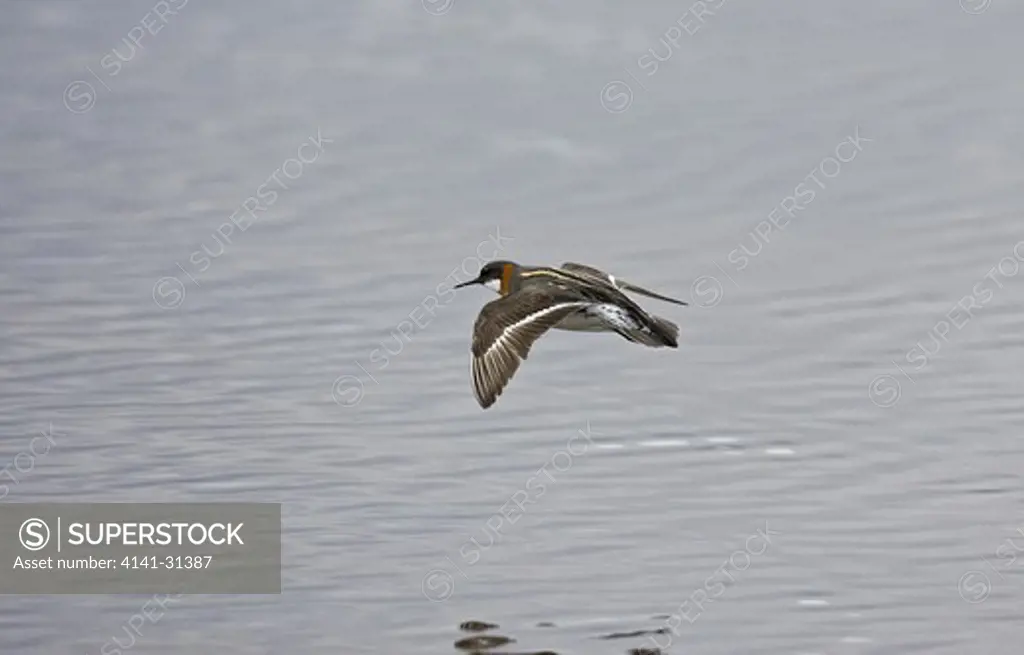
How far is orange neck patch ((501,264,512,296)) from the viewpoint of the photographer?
14.4 m

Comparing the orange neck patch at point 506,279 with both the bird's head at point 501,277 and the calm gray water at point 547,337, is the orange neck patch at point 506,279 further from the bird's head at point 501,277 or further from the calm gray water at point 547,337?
the calm gray water at point 547,337

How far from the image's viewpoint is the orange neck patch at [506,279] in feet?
47.3

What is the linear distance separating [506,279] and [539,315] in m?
1.17

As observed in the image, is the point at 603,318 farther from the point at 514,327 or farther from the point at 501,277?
the point at 501,277

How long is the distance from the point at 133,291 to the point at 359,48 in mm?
7259

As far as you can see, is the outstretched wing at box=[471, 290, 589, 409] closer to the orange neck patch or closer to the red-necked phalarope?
the red-necked phalarope

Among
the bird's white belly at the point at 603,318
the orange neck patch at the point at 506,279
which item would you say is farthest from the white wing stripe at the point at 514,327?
the orange neck patch at the point at 506,279

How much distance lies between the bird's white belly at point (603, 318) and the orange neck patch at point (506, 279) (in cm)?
60

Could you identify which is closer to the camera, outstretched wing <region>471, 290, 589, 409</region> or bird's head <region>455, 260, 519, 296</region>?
outstretched wing <region>471, 290, 589, 409</region>

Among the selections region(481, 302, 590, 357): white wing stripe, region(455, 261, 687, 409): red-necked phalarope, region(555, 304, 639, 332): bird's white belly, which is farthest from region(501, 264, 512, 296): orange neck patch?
region(481, 302, 590, 357): white wing stripe

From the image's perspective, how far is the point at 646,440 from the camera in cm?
1380

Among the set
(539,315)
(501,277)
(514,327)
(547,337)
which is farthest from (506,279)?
(547,337)

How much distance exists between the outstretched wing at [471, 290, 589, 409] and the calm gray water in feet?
2.00

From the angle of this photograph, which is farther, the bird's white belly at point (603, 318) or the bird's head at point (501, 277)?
the bird's head at point (501, 277)
